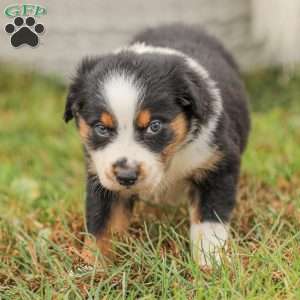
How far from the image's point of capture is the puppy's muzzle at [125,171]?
3605mm

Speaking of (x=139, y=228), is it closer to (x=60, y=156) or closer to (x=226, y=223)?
(x=226, y=223)

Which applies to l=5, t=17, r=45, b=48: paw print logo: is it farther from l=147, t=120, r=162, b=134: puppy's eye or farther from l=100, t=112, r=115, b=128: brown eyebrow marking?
l=147, t=120, r=162, b=134: puppy's eye

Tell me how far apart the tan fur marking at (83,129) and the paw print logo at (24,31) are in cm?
92

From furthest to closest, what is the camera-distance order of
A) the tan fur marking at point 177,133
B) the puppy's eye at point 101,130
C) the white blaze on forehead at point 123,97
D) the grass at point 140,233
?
the tan fur marking at point 177,133
the puppy's eye at point 101,130
the white blaze on forehead at point 123,97
the grass at point 140,233

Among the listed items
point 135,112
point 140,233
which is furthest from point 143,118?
point 140,233

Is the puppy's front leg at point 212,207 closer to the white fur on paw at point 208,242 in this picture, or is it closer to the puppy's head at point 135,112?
the white fur on paw at point 208,242

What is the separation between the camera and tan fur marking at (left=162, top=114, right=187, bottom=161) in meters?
3.91

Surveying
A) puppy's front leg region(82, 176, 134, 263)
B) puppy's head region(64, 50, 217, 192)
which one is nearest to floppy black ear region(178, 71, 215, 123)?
puppy's head region(64, 50, 217, 192)

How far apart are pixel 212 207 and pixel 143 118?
75 cm

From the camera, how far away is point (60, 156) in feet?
21.1

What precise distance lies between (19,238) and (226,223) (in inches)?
46.3

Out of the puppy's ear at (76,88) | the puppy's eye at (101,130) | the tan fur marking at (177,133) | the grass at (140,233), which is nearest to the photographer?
the grass at (140,233)

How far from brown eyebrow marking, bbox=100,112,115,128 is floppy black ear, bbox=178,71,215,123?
1.36ft

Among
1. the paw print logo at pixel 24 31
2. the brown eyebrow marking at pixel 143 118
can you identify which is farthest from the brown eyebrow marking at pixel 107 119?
the paw print logo at pixel 24 31
